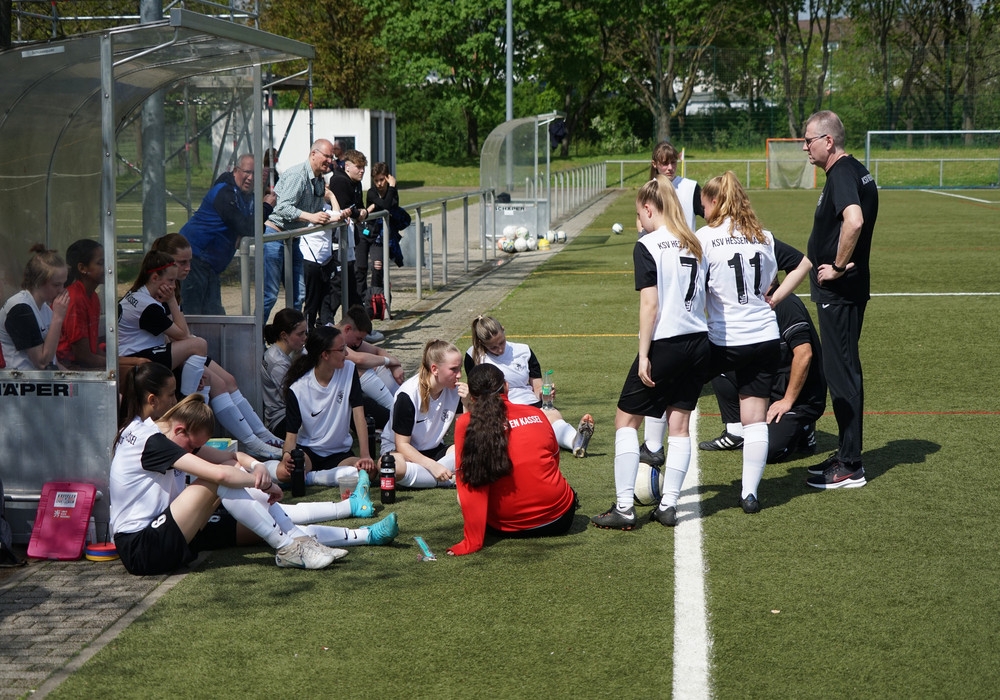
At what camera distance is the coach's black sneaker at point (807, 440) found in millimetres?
7312

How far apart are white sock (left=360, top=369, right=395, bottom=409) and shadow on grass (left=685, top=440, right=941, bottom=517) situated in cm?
229

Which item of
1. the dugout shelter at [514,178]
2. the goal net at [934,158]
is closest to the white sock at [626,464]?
the dugout shelter at [514,178]

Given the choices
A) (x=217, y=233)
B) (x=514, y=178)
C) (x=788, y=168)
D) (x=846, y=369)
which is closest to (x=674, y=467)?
(x=846, y=369)

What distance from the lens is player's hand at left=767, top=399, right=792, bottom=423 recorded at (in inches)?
261

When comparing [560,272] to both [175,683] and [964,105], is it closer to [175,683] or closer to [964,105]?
[175,683]

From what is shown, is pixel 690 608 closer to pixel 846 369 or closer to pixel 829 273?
pixel 846 369

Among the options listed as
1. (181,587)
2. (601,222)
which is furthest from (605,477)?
(601,222)

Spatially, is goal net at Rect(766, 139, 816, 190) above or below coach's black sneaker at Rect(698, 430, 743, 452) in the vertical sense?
above

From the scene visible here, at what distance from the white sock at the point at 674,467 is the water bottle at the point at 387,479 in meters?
1.62

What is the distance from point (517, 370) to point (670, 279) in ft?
6.25

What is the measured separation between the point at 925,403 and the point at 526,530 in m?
4.32

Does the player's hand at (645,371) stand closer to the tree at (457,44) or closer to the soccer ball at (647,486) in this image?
the soccer ball at (647,486)

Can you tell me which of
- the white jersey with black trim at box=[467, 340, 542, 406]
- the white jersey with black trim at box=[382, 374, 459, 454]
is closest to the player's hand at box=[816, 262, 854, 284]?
the white jersey with black trim at box=[467, 340, 542, 406]

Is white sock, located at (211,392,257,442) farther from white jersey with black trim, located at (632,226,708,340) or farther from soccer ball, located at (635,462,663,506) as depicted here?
white jersey with black trim, located at (632,226,708,340)
